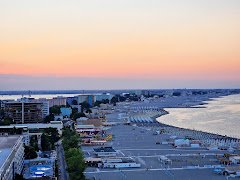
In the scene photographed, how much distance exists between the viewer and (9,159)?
223 inches

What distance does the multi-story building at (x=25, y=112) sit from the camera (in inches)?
599

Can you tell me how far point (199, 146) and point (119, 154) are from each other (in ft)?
7.90

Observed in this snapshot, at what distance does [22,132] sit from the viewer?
35.0ft

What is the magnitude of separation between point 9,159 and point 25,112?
9.92 m

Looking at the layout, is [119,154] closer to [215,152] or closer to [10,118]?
[215,152]

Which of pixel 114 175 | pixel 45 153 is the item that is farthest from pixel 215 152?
pixel 45 153

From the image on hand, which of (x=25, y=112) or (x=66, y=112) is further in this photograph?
(x=66, y=112)

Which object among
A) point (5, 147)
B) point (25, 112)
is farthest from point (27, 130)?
point (25, 112)

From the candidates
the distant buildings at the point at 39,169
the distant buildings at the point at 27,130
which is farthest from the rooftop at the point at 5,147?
the distant buildings at the point at 27,130

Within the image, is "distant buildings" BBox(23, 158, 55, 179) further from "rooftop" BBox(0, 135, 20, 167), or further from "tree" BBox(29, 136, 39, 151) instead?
"tree" BBox(29, 136, 39, 151)

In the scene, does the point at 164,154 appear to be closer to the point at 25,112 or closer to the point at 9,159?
the point at 9,159

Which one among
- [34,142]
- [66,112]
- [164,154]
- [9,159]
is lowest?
[164,154]

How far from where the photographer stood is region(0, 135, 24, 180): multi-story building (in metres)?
5.21

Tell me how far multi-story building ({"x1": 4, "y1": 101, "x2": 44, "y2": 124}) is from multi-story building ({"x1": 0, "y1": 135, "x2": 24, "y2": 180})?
7.60 metres
